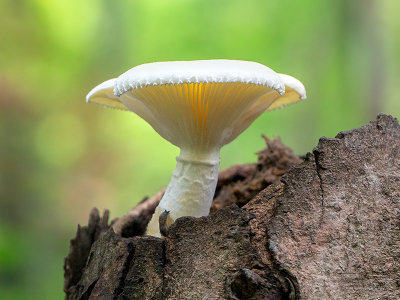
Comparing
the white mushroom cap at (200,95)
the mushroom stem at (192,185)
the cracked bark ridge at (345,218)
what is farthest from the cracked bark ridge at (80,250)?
the cracked bark ridge at (345,218)

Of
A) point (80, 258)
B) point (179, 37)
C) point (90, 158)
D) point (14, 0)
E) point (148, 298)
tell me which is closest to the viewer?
point (148, 298)

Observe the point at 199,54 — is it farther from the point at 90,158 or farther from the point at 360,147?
the point at 360,147

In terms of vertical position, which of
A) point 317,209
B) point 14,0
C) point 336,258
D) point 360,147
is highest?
point 14,0

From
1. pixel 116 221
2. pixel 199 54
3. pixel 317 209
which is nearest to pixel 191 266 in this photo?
pixel 317 209

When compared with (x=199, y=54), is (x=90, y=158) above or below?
below

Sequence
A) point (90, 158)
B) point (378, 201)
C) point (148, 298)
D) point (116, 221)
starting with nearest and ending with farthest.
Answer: point (148, 298), point (378, 201), point (116, 221), point (90, 158)

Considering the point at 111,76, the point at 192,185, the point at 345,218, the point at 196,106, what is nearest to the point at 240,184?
the point at 192,185

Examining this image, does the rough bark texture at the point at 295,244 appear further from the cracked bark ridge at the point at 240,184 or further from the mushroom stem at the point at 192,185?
the cracked bark ridge at the point at 240,184

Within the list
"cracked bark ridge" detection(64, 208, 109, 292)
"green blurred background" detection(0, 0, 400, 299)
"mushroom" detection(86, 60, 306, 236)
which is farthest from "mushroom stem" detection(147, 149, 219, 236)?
"green blurred background" detection(0, 0, 400, 299)
